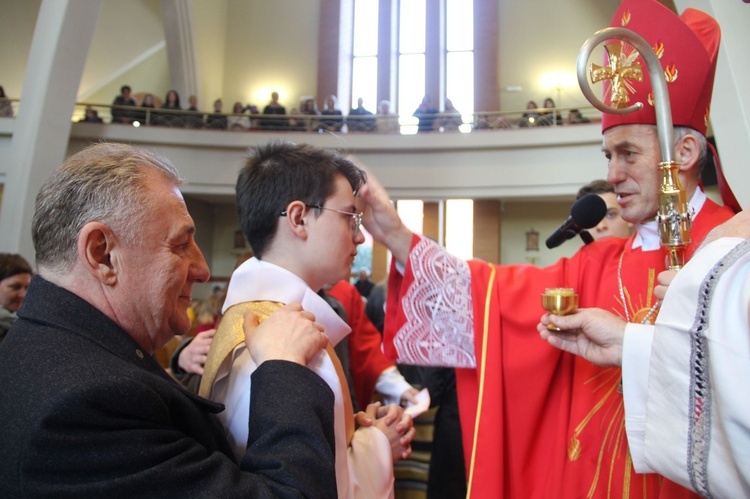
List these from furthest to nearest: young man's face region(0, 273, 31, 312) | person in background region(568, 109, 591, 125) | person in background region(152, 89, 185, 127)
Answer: person in background region(152, 89, 185, 127) < person in background region(568, 109, 591, 125) < young man's face region(0, 273, 31, 312)

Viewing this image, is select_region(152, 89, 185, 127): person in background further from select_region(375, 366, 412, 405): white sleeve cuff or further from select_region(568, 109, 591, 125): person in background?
select_region(375, 366, 412, 405): white sleeve cuff

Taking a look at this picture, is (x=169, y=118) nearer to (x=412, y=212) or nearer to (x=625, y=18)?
(x=412, y=212)

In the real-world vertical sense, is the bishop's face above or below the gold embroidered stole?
above

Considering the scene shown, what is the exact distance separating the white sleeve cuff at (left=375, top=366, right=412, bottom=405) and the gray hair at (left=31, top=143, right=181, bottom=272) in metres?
1.64

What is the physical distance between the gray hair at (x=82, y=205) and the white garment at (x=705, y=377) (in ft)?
2.98

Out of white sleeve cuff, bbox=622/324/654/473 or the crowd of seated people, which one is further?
the crowd of seated people

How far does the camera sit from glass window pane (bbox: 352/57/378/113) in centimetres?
1441

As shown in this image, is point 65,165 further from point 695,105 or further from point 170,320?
point 695,105

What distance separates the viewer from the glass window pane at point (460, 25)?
14.1 metres

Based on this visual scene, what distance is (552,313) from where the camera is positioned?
4.37ft

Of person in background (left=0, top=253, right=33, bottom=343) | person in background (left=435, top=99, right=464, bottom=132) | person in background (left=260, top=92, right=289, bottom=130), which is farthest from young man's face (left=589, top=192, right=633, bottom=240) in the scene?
person in background (left=260, top=92, right=289, bottom=130)

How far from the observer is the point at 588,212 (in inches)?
64.3

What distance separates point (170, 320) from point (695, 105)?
5.00ft

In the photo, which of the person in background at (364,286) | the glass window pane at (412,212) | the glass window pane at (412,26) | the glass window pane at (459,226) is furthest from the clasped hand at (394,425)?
the glass window pane at (412,26)
